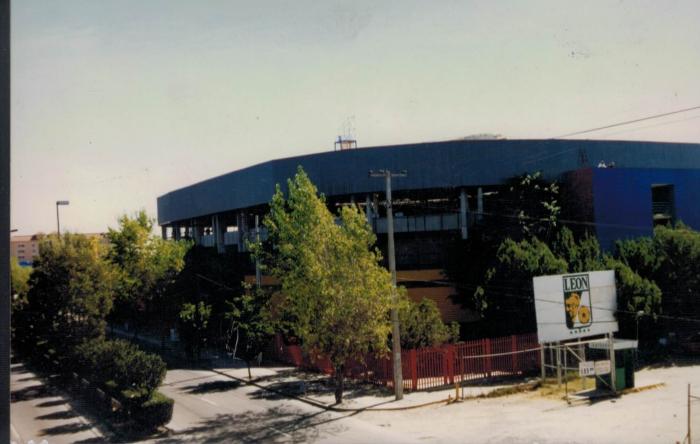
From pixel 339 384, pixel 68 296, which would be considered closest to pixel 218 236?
pixel 68 296

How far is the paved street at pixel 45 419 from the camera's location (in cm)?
2002

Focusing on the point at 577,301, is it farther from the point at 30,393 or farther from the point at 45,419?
the point at 30,393

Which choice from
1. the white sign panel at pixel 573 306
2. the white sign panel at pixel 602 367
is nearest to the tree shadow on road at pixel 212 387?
the white sign panel at pixel 573 306

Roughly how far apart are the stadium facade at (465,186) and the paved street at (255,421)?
48.9ft

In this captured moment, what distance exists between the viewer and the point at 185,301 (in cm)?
3597

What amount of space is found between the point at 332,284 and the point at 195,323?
512 inches

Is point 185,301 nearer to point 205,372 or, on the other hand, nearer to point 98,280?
point 205,372

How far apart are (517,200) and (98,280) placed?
75.3 feet

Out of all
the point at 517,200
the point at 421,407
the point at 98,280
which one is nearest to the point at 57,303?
the point at 98,280

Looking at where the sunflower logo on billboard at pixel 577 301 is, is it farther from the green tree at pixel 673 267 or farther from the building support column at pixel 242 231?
the building support column at pixel 242 231

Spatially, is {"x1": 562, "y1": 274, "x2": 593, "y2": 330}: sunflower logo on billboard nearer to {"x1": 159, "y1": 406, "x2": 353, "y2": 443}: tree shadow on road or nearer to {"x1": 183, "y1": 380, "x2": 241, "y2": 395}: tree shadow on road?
{"x1": 159, "y1": 406, "x2": 353, "y2": 443}: tree shadow on road

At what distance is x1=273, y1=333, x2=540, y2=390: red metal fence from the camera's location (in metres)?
25.1

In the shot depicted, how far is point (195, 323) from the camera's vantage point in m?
32.1

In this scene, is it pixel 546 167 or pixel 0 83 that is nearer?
pixel 0 83
